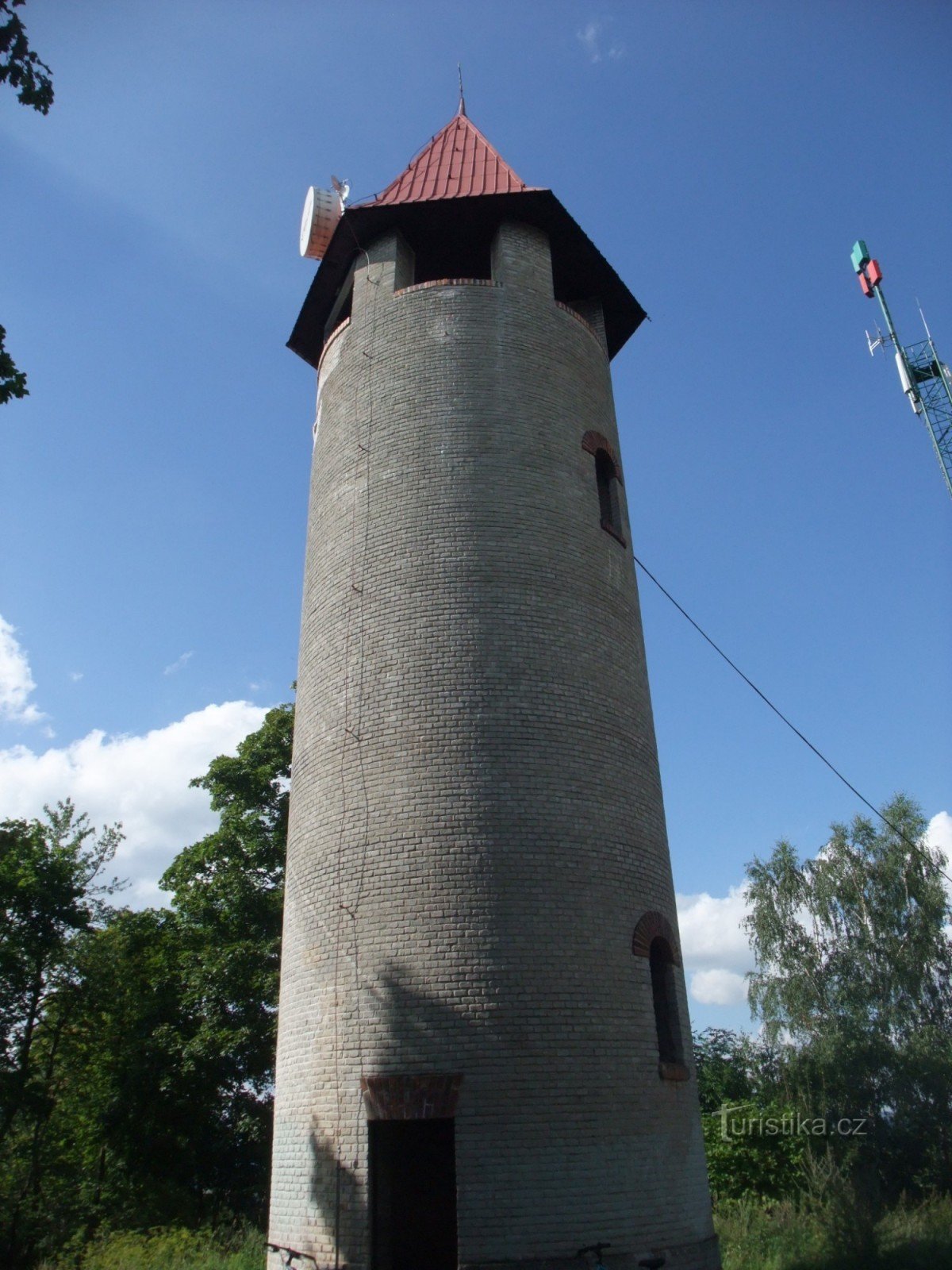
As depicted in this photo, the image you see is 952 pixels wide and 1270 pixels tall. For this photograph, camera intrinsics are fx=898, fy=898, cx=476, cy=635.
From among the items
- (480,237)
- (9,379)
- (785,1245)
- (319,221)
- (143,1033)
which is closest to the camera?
(9,379)

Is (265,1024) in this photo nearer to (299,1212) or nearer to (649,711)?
(299,1212)

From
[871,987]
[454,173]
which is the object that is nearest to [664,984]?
[454,173]

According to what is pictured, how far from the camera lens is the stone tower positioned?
709cm

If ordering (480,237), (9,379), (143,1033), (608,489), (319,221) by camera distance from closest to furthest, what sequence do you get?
1. (9,379)
2. (608,489)
3. (480,237)
4. (319,221)
5. (143,1033)

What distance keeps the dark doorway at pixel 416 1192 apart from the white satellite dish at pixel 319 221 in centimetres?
1163

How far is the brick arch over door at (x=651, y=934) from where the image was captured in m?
8.26

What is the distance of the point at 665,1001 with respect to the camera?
855 cm

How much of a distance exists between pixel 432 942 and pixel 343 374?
7.29 meters

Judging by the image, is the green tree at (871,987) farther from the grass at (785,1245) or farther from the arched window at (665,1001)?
the arched window at (665,1001)

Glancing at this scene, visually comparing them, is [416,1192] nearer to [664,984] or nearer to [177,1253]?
[664,984]

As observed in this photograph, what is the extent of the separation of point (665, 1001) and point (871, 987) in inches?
615

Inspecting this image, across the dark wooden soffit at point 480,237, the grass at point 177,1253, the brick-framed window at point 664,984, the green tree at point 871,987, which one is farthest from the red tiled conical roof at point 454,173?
the green tree at point 871,987

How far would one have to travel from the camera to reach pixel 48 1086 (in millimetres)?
→ 17375

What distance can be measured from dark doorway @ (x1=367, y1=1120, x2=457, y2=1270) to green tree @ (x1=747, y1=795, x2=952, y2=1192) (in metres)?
13.1
